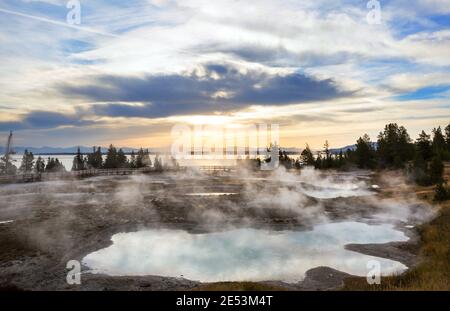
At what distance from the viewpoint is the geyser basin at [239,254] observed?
20.4m

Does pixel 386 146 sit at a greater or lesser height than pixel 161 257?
greater

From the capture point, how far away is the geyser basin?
20422 millimetres

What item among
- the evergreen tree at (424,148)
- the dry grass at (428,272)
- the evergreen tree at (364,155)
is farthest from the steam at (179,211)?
the evergreen tree at (364,155)

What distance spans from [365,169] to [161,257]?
7726 cm

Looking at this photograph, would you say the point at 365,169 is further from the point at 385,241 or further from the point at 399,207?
the point at 385,241

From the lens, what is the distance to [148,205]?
133 ft

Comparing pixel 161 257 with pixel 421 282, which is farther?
pixel 161 257

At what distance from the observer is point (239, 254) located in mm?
23781

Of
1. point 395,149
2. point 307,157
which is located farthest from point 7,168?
point 395,149

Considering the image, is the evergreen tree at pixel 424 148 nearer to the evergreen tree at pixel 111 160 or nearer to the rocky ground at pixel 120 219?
the rocky ground at pixel 120 219

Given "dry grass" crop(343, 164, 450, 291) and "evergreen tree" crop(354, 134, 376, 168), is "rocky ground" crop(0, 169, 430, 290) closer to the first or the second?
"dry grass" crop(343, 164, 450, 291)

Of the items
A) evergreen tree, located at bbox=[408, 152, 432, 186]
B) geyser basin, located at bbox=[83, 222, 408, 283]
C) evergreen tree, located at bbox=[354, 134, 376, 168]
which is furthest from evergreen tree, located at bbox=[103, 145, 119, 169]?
geyser basin, located at bbox=[83, 222, 408, 283]

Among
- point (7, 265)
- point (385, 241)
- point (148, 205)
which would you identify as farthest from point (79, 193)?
point (385, 241)

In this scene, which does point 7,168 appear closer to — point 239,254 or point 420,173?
point 239,254
